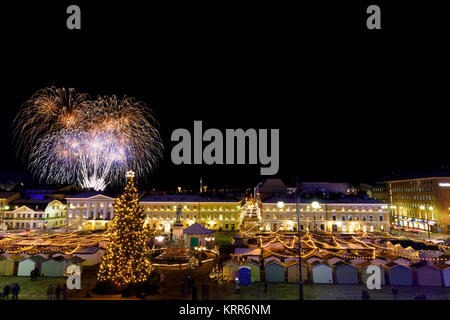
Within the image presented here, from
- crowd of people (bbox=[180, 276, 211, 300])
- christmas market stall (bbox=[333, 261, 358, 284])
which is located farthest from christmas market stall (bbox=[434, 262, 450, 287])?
crowd of people (bbox=[180, 276, 211, 300])

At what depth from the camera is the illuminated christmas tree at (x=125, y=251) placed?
2069 centimetres

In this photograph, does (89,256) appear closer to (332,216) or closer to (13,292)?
(13,292)

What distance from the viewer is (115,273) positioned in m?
20.6

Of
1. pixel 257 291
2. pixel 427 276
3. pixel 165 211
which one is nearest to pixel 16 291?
pixel 257 291

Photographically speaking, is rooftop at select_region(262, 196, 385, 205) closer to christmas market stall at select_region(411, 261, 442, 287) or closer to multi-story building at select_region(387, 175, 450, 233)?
multi-story building at select_region(387, 175, 450, 233)

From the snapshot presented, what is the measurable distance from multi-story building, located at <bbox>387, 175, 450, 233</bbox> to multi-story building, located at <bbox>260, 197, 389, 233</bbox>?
395 inches

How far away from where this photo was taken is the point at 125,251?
20781mm

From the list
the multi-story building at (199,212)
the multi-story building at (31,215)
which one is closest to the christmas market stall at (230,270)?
the multi-story building at (199,212)

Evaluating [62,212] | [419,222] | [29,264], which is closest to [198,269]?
[29,264]

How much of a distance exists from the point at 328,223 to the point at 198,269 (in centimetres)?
4400

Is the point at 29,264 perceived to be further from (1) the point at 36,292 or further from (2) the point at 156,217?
(2) the point at 156,217

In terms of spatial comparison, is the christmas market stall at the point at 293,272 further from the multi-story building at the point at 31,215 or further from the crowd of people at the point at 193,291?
the multi-story building at the point at 31,215

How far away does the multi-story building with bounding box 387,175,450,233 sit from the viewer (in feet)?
208

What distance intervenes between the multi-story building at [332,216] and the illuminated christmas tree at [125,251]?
46.8 m
